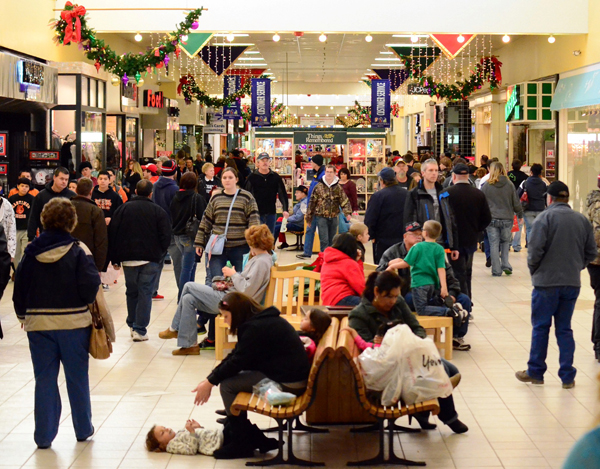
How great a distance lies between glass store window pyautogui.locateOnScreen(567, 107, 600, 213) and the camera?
57.5ft

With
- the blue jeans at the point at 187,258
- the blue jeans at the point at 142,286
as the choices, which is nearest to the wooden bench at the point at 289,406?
the blue jeans at the point at 142,286

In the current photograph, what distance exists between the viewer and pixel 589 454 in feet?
5.42

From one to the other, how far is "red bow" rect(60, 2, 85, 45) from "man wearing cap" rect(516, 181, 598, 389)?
36.3 feet

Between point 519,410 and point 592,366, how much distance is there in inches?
64.4

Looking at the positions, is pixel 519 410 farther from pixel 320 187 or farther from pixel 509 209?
pixel 320 187

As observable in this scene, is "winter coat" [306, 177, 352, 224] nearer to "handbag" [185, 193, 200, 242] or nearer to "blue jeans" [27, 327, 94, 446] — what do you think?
"handbag" [185, 193, 200, 242]

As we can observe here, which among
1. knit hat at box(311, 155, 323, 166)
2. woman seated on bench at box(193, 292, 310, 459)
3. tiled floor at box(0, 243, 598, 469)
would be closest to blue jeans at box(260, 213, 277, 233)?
knit hat at box(311, 155, 323, 166)

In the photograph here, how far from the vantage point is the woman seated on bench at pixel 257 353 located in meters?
5.09

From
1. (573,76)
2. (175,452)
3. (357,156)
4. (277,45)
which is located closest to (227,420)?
(175,452)

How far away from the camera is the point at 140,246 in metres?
8.44

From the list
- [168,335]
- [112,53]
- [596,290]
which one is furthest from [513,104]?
[168,335]

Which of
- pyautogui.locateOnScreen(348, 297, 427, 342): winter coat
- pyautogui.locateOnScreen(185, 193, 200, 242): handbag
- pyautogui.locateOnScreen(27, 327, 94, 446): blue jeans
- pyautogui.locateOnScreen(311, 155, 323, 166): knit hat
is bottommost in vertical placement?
pyautogui.locateOnScreen(27, 327, 94, 446): blue jeans

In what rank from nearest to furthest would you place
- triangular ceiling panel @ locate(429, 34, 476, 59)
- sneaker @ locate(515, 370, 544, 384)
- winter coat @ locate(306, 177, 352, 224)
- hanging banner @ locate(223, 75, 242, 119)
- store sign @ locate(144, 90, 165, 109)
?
sneaker @ locate(515, 370, 544, 384)
winter coat @ locate(306, 177, 352, 224)
triangular ceiling panel @ locate(429, 34, 476, 59)
store sign @ locate(144, 90, 165, 109)
hanging banner @ locate(223, 75, 242, 119)

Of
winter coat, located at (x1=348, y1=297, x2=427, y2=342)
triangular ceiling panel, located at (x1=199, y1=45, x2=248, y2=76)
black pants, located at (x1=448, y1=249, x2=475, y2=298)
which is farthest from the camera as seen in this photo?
triangular ceiling panel, located at (x1=199, y1=45, x2=248, y2=76)
